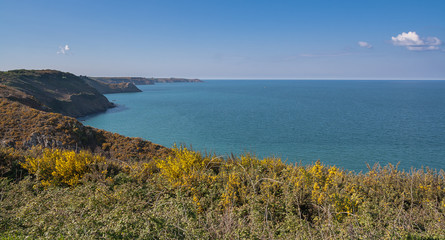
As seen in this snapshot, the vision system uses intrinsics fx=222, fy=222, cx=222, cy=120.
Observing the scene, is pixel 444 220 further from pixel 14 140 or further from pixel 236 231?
pixel 14 140

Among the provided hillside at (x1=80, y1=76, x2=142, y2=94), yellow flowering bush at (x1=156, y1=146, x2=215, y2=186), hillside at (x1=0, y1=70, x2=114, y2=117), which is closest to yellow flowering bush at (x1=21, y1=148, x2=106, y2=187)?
yellow flowering bush at (x1=156, y1=146, x2=215, y2=186)

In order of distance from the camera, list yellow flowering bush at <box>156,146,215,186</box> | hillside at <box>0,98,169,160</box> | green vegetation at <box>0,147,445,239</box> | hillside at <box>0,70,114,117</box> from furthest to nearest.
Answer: hillside at <box>0,70,114,117</box>, hillside at <box>0,98,169,160</box>, yellow flowering bush at <box>156,146,215,186</box>, green vegetation at <box>0,147,445,239</box>

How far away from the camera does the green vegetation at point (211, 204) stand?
3.05m

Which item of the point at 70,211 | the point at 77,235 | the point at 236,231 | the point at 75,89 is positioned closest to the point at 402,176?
the point at 236,231

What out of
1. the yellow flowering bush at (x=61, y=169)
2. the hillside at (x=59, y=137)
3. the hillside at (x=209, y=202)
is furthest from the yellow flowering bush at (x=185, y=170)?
the hillside at (x=59, y=137)

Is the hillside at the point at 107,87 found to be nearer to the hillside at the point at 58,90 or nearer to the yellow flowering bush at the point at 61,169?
the hillside at the point at 58,90

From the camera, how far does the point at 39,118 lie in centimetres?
1255

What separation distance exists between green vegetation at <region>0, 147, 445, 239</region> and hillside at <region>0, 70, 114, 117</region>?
43.8m

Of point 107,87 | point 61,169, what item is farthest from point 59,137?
point 107,87

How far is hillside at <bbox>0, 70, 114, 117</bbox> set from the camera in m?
44.3

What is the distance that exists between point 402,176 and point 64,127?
1458 cm

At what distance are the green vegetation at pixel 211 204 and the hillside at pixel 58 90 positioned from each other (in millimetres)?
43822

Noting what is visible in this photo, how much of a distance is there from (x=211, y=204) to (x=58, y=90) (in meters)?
64.2

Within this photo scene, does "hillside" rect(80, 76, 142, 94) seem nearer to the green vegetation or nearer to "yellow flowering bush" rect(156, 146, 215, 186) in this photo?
the green vegetation
